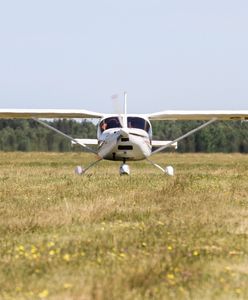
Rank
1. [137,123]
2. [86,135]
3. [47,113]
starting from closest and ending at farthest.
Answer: [137,123]
[47,113]
[86,135]

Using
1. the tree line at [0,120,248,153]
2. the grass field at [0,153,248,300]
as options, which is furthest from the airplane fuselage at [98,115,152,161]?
the tree line at [0,120,248,153]

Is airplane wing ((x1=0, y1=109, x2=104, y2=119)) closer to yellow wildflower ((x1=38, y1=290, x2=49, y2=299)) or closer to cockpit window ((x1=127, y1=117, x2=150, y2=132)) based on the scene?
cockpit window ((x1=127, y1=117, x2=150, y2=132))

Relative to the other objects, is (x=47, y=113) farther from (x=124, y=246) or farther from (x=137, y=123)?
(x=124, y=246)

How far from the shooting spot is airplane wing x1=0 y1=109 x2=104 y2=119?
1018 inches

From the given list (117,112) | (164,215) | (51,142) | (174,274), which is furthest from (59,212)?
(51,142)

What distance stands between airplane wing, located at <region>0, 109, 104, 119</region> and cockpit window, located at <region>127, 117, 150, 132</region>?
2.91 meters

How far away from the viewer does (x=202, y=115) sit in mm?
26125

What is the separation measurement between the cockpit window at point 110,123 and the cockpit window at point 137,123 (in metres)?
0.36

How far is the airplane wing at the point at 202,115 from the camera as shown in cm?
2584

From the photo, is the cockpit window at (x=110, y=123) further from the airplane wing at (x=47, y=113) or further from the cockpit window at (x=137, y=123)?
the airplane wing at (x=47, y=113)

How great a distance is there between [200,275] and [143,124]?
17343 millimetres

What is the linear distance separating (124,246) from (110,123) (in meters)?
15.9

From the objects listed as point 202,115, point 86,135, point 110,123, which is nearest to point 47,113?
point 110,123

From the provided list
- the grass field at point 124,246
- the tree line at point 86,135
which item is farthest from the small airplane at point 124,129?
the tree line at point 86,135
